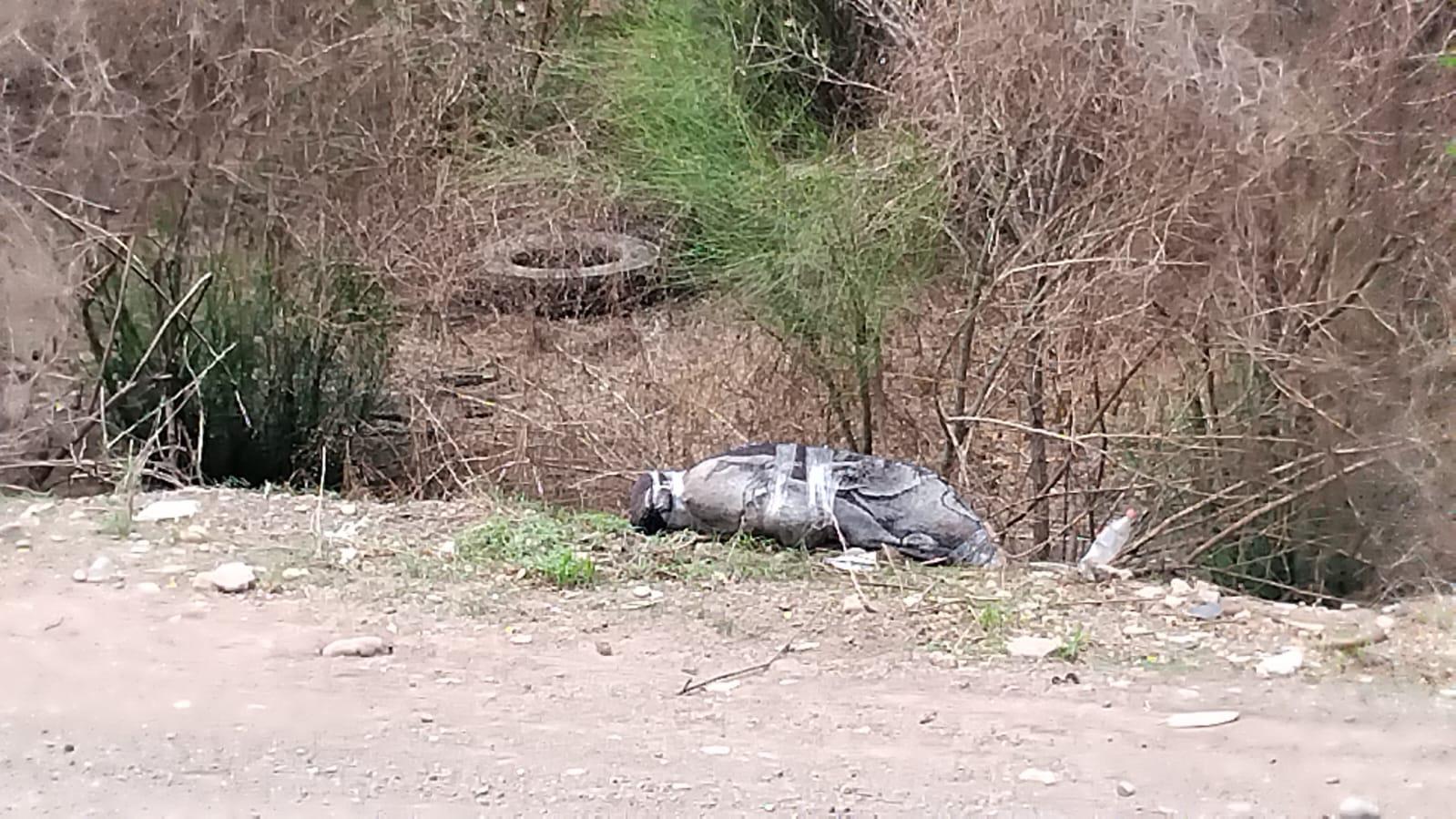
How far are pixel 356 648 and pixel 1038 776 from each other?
1.43 m

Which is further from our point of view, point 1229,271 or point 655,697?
point 1229,271

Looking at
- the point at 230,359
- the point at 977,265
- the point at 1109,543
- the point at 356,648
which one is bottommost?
the point at 1109,543

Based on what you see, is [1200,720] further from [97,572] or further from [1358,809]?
[97,572]

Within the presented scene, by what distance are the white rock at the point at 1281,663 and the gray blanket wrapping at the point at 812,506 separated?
1.11 m

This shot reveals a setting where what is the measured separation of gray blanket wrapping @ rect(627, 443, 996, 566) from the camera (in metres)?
4.05

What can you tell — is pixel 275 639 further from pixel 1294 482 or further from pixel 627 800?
pixel 1294 482

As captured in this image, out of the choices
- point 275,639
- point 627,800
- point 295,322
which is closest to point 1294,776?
point 627,800

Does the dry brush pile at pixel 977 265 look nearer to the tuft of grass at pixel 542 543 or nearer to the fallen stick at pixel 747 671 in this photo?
the tuft of grass at pixel 542 543

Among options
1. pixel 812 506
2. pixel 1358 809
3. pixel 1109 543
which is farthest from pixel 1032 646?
pixel 1109 543

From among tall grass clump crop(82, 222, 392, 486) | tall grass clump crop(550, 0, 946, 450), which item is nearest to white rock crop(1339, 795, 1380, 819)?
tall grass clump crop(550, 0, 946, 450)

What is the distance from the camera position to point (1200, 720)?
9.00 feet

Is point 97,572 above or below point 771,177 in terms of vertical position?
below

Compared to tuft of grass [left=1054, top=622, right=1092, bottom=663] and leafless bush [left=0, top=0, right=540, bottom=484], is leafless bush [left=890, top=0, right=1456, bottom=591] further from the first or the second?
leafless bush [left=0, top=0, right=540, bottom=484]

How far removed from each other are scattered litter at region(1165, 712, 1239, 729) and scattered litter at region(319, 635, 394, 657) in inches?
62.1
